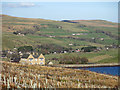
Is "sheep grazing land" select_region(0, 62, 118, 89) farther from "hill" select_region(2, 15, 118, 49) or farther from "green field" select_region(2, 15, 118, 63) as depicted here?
"hill" select_region(2, 15, 118, 49)

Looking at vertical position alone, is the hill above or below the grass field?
above

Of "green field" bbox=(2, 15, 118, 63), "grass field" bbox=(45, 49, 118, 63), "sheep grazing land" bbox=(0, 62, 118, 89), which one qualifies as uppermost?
"sheep grazing land" bbox=(0, 62, 118, 89)

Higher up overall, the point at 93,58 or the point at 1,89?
the point at 1,89

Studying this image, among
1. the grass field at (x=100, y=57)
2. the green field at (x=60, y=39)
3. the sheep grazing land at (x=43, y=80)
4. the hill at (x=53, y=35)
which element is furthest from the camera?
the hill at (x=53, y=35)

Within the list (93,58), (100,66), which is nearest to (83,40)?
(93,58)

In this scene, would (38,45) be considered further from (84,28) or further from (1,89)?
(1,89)

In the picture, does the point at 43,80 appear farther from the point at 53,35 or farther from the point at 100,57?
the point at 53,35

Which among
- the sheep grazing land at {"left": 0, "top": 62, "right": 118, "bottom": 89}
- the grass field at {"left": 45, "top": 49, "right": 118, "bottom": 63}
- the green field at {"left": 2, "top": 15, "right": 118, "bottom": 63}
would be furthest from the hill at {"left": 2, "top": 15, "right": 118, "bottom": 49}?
the sheep grazing land at {"left": 0, "top": 62, "right": 118, "bottom": 89}

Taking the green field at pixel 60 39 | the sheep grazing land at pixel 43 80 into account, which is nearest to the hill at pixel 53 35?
the green field at pixel 60 39

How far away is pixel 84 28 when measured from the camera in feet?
625

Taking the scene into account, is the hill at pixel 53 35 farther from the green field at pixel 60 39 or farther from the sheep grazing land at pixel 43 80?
the sheep grazing land at pixel 43 80

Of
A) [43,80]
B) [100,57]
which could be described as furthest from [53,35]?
[43,80]

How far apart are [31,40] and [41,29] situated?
4336cm

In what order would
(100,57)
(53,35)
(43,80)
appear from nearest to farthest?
(43,80) → (100,57) → (53,35)
